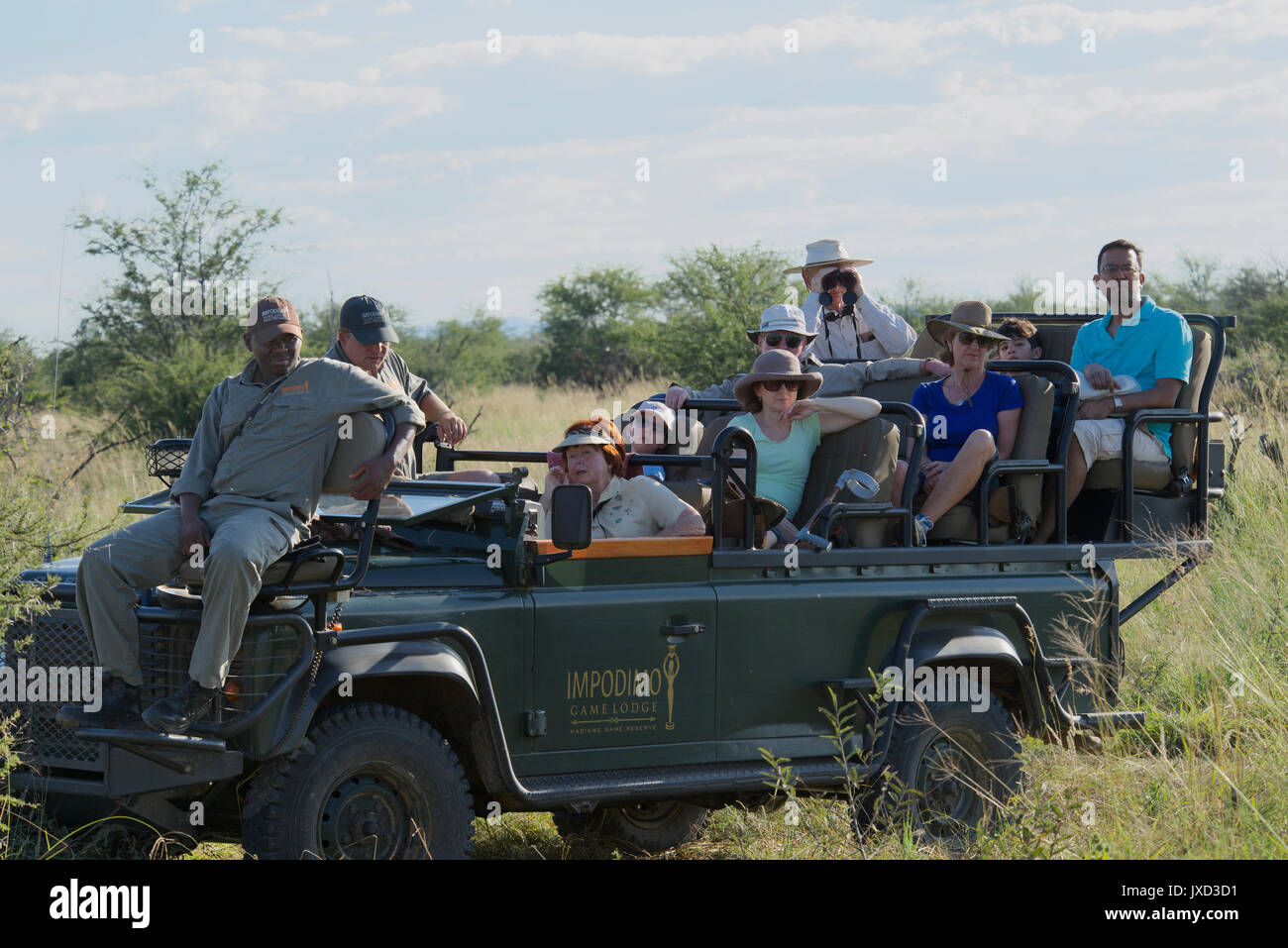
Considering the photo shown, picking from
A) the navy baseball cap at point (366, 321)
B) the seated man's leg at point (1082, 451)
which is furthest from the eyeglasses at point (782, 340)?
the navy baseball cap at point (366, 321)

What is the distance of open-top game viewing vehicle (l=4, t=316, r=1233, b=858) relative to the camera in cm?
470

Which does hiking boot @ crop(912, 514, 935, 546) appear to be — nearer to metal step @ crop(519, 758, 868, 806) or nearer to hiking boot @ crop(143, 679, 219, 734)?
metal step @ crop(519, 758, 868, 806)

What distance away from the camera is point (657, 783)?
5.26 metres

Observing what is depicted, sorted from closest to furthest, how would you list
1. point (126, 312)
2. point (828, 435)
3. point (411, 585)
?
point (411, 585) < point (828, 435) < point (126, 312)

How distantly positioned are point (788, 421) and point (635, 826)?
6.51 feet

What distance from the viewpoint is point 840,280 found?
8328mm

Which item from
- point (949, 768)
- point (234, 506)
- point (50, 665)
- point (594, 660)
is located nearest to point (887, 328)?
point (949, 768)

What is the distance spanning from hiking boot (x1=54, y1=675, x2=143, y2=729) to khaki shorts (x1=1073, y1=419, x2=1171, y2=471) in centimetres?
426

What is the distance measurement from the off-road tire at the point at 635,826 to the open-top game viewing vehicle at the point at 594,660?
0.04ft

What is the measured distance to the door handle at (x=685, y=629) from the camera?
538 cm

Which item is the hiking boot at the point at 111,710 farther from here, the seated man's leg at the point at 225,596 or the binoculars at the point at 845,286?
the binoculars at the point at 845,286
